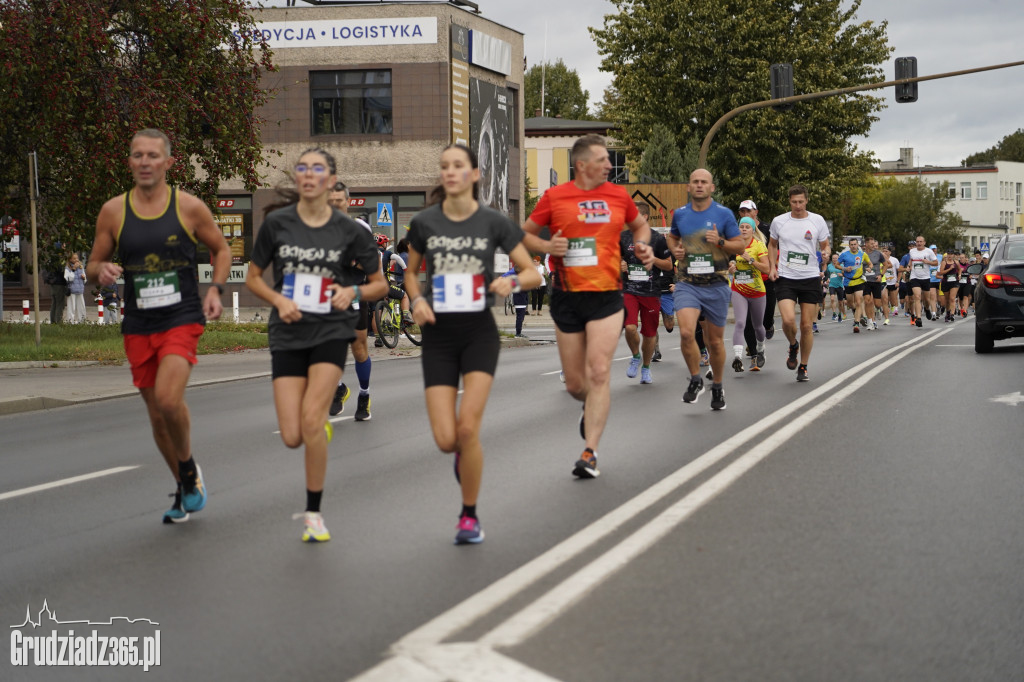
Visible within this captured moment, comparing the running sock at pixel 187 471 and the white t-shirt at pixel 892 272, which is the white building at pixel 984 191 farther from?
the running sock at pixel 187 471

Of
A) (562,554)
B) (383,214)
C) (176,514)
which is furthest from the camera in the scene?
(383,214)

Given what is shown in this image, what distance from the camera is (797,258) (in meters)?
15.1

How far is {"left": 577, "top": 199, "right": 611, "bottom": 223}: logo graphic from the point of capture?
850 cm

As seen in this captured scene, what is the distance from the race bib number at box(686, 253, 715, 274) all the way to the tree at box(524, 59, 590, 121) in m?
93.1

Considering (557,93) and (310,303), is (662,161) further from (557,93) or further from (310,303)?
(557,93)

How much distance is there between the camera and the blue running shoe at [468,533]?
21.2 feet

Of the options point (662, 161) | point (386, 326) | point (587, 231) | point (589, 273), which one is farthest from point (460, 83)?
point (589, 273)

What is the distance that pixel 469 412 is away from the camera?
6391mm

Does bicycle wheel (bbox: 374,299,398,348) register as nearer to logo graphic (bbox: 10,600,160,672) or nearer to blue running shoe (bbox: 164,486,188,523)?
blue running shoe (bbox: 164,486,188,523)

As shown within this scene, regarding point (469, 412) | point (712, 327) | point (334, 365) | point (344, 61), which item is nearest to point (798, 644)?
point (469, 412)

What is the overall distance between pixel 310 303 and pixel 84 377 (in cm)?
1190

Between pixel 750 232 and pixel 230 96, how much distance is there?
12883 mm

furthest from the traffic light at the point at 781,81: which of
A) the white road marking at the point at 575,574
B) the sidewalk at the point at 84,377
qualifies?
the white road marking at the point at 575,574

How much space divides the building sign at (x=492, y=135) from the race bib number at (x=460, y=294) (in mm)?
38501
